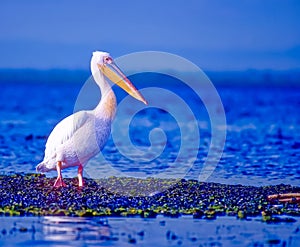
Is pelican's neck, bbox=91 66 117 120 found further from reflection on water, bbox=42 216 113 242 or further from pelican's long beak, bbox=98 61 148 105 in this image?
reflection on water, bbox=42 216 113 242

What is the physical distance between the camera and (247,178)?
13562 millimetres

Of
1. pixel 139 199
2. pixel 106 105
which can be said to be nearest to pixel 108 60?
pixel 106 105

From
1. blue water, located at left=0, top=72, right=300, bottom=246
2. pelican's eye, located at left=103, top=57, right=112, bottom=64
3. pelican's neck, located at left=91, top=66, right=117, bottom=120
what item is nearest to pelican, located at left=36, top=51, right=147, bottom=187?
pelican's neck, located at left=91, top=66, right=117, bottom=120

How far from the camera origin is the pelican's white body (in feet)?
38.1

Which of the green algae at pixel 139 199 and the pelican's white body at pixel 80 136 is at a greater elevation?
the pelican's white body at pixel 80 136

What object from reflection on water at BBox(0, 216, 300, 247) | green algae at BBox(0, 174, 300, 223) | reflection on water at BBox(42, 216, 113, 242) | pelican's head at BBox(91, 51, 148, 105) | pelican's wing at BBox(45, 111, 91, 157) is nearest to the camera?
reflection on water at BBox(0, 216, 300, 247)

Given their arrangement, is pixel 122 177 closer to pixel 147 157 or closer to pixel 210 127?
pixel 147 157

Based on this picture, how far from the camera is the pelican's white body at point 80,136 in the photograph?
11617 mm

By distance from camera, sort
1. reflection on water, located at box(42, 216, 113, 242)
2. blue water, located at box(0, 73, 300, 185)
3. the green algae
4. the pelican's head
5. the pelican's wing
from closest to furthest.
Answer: reflection on water, located at box(42, 216, 113, 242), the green algae, the pelican's wing, the pelican's head, blue water, located at box(0, 73, 300, 185)

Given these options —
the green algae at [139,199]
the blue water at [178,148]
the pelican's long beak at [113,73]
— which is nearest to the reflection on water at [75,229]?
the green algae at [139,199]

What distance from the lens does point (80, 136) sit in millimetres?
11625

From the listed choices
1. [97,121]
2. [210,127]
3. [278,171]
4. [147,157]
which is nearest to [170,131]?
[210,127]

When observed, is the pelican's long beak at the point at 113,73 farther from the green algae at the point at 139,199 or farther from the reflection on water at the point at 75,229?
the reflection on water at the point at 75,229

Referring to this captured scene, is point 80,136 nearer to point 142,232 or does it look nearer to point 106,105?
point 106,105
